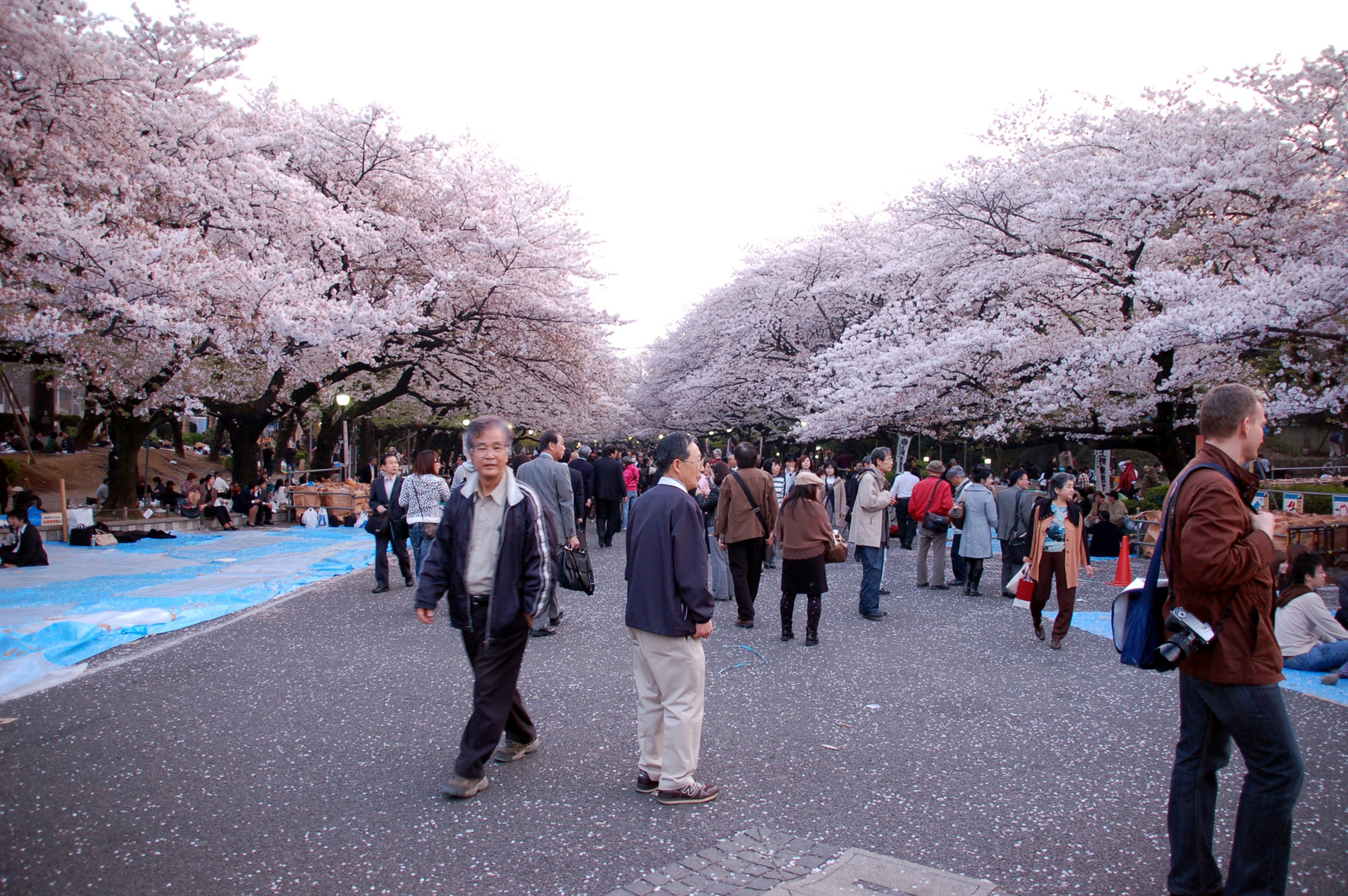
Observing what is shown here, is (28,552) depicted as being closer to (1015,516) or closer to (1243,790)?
(1015,516)

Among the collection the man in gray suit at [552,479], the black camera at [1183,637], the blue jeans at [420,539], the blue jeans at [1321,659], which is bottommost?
the blue jeans at [1321,659]

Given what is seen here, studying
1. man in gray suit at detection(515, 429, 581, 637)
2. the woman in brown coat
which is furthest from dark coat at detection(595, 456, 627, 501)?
the woman in brown coat

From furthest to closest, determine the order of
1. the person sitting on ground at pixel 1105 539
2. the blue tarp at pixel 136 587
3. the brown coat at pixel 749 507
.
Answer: the person sitting on ground at pixel 1105 539 < the brown coat at pixel 749 507 < the blue tarp at pixel 136 587

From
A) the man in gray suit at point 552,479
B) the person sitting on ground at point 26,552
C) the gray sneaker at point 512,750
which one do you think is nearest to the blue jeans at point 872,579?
the man in gray suit at point 552,479

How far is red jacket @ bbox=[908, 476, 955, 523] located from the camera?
10680 mm

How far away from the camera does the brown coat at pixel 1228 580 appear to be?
2816 millimetres

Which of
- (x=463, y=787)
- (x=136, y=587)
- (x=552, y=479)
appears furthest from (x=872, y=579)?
(x=136, y=587)

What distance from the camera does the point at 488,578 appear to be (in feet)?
13.8

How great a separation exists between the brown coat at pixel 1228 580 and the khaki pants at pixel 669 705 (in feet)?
6.71

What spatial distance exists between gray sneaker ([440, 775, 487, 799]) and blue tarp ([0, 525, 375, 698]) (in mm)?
4113

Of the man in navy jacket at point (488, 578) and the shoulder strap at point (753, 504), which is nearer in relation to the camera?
the man in navy jacket at point (488, 578)

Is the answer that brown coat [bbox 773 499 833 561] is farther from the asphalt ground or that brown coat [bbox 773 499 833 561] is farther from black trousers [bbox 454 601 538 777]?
black trousers [bbox 454 601 538 777]

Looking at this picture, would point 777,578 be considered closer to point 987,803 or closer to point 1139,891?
point 987,803

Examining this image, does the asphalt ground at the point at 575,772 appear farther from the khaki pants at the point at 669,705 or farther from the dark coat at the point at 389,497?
the dark coat at the point at 389,497
